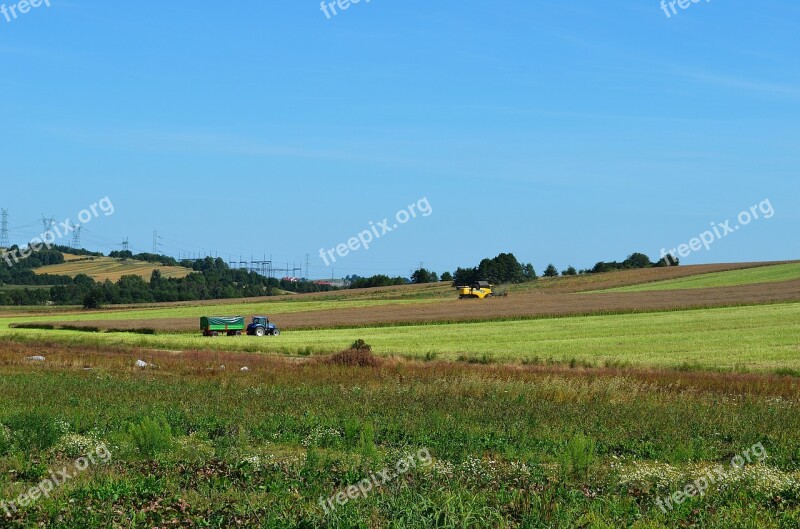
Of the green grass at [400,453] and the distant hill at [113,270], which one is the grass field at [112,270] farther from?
the green grass at [400,453]

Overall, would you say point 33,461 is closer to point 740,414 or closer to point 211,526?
point 211,526

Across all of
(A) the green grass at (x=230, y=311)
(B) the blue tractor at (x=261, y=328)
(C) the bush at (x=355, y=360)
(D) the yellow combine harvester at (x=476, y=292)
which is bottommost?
(C) the bush at (x=355, y=360)

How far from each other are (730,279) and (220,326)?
187 feet

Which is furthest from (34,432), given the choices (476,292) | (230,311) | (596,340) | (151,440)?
(476,292)

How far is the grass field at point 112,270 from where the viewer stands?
176 metres

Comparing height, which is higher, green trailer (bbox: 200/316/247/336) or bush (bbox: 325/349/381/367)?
green trailer (bbox: 200/316/247/336)

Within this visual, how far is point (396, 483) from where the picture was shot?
1092cm

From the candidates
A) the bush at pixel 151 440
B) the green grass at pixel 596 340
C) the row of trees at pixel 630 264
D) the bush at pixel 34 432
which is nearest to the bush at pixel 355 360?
the green grass at pixel 596 340

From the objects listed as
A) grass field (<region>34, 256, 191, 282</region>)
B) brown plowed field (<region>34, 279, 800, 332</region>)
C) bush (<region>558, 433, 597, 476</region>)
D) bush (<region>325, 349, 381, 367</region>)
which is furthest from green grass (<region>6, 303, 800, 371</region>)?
grass field (<region>34, 256, 191, 282</region>)

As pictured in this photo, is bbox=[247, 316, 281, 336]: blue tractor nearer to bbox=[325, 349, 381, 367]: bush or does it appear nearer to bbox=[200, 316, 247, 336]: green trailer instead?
bbox=[200, 316, 247, 336]: green trailer

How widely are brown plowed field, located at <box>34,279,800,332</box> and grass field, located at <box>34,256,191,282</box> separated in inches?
4060

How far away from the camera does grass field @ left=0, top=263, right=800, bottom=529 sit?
961cm

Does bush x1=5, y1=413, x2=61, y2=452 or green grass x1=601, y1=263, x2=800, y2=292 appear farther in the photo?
green grass x1=601, y1=263, x2=800, y2=292

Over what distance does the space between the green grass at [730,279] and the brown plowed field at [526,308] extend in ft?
22.1
